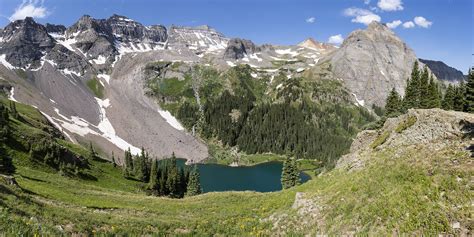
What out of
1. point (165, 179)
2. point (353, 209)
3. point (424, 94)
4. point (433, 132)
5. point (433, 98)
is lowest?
point (165, 179)

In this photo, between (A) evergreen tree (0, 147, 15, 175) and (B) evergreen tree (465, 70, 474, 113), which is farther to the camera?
(B) evergreen tree (465, 70, 474, 113)

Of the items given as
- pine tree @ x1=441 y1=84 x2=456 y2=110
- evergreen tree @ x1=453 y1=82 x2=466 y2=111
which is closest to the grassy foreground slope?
evergreen tree @ x1=453 y1=82 x2=466 y2=111

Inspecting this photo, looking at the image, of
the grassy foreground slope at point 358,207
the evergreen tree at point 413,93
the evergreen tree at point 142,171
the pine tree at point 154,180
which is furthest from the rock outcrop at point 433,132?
the evergreen tree at point 142,171

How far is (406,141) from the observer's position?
3378 cm

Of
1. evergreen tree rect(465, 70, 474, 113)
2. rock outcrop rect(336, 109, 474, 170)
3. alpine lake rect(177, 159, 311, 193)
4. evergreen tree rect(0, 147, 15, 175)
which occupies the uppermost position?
evergreen tree rect(465, 70, 474, 113)

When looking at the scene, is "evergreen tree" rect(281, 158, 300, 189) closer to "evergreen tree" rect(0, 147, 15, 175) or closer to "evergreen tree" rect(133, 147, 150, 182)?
"evergreen tree" rect(133, 147, 150, 182)

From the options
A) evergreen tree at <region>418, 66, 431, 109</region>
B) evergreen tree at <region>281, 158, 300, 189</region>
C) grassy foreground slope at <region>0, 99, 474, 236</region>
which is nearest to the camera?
grassy foreground slope at <region>0, 99, 474, 236</region>

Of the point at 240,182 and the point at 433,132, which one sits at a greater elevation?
the point at 433,132

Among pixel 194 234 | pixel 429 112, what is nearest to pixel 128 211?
pixel 194 234

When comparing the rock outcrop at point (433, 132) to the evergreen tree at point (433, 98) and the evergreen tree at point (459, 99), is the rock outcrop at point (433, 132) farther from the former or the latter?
the evergreen tree at point (433, 98)

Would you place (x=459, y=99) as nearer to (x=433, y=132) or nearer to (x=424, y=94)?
(x=424, y=94)

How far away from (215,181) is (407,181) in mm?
160062

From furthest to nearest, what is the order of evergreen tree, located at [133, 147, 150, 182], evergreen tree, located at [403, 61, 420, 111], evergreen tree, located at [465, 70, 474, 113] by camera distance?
evergreen tree, located at [133, 147, 150, 182], evergreen tree, located at [403, 61, 420, 111], evergreen tree, located at [465, 70, 474, 113]

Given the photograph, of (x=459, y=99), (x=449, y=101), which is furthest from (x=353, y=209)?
(x=449, y=101)
